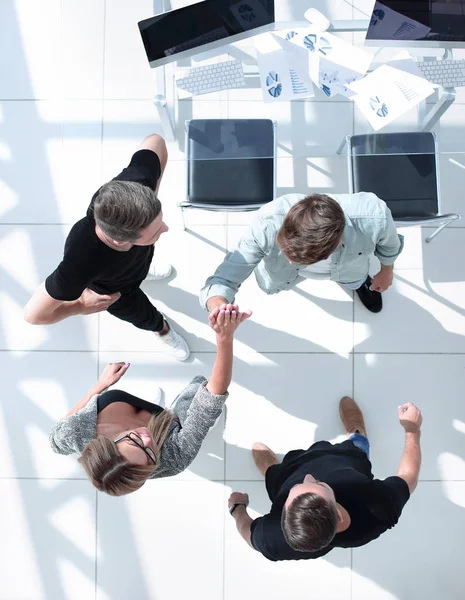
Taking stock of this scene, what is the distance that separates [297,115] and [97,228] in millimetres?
1040

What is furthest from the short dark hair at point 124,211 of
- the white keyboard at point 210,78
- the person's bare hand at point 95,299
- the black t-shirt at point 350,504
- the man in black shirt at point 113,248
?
the black t-shirt at point 350,504

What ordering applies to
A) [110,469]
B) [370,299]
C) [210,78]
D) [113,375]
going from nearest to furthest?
[110,469] → [210,78] → [113,375] → [370,299]

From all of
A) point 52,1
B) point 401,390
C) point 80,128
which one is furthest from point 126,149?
point 401,390

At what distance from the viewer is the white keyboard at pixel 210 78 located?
7.34 feet

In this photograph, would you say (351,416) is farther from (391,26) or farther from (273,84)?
(391,26)

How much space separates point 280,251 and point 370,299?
1.09m

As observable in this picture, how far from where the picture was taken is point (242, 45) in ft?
7.34

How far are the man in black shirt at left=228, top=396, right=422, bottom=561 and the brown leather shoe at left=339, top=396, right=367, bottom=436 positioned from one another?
0.08m

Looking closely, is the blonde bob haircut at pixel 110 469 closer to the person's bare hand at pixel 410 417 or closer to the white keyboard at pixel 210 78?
the person's bare hand at pixel 410 417

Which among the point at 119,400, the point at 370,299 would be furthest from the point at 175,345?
the point at 370,299

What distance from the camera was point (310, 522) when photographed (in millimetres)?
1887

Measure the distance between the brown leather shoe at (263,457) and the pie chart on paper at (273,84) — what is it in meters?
1.84

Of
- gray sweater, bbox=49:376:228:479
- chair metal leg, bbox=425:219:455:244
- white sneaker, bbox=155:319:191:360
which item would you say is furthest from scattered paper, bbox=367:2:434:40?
white sneaker, bbox=155:319:191:360

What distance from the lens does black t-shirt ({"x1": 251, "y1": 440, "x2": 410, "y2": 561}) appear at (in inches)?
83.7
